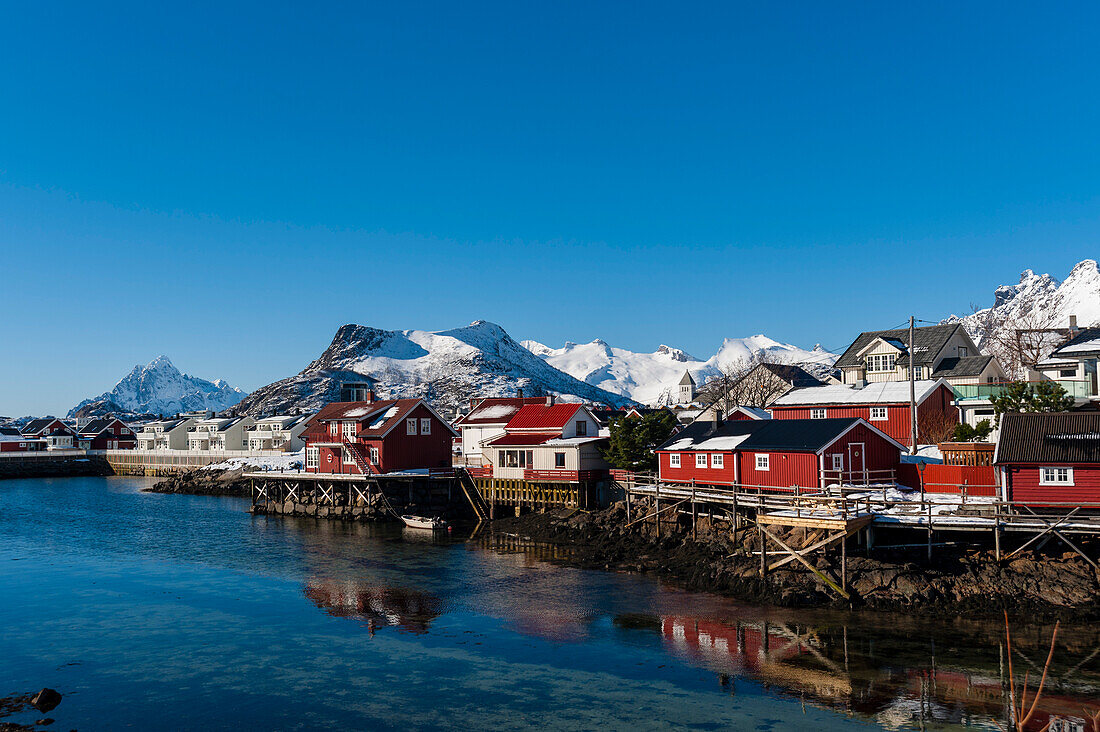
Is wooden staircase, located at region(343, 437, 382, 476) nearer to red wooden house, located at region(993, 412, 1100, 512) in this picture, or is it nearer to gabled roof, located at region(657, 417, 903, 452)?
gabled roof, located at region(657, 417, 903, 452)

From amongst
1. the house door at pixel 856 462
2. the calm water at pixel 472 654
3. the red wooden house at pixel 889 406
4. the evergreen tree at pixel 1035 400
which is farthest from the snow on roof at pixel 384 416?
the evergreen tree at pixel 1035 400

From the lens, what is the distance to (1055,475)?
35250 mm

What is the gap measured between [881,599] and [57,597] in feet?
128

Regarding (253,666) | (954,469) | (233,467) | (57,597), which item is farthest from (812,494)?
(233,467)

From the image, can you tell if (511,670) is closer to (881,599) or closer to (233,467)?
(881,599)

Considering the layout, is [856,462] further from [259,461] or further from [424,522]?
[259,461]

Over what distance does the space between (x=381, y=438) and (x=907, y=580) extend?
47373 millimetres

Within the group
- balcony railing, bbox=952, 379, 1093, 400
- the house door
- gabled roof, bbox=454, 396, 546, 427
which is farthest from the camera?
gabled roof, bbox=454, 396, 546, 427

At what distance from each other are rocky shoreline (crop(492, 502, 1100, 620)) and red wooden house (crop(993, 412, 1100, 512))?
3.42 meters

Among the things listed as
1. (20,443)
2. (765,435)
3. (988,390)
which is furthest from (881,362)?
(20,443)

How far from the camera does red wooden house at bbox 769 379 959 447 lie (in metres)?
57.2

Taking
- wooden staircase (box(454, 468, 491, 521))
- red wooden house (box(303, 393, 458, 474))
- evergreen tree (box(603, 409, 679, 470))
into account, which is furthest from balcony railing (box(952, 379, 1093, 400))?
red wooden house (box(303, 393, 458, 474))

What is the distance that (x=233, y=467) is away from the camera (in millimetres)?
105000

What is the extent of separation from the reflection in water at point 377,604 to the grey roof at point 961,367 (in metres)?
51.5
